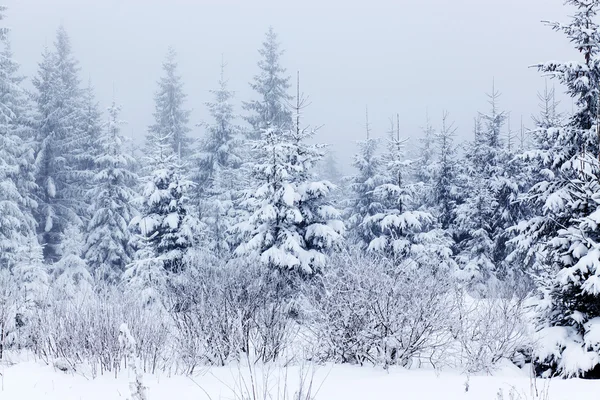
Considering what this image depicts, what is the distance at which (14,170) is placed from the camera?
24.0 meters

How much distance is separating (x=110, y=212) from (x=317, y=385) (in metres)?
21.5

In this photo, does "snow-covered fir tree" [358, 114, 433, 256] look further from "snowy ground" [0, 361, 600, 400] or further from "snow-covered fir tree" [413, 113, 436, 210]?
"snowy ground" [0, 361, 600, 400]

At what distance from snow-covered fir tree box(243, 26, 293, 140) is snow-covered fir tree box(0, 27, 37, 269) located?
13580mm

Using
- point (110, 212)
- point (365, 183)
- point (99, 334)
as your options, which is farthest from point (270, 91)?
point (99, 334)

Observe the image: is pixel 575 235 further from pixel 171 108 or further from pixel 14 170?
pixel 171 108

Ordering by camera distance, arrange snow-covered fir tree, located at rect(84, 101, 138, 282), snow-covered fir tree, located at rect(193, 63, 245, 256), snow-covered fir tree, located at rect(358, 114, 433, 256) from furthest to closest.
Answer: snow-covered fir tree, located at rect(193, 63, 245, 256), snow-covered fir tree, located at rect(84, 101, 138, 282), snow-covered fir tree, located at rect(358, 114, 433, 256)

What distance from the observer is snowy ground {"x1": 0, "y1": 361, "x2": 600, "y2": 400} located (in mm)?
7488

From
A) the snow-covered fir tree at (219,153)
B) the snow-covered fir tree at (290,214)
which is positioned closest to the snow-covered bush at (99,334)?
the snow-covered fir tree at (290,214)

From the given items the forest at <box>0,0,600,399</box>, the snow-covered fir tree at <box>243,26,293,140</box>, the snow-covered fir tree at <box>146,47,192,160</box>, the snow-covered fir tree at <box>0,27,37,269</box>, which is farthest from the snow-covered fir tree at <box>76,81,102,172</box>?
the snow-covered fir tree at <box>243,26,293,140</box>

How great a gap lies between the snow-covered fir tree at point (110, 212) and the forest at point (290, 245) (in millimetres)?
126

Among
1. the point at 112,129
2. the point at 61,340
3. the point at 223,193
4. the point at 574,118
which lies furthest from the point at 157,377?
the point at 112,129

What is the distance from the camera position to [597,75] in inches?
535

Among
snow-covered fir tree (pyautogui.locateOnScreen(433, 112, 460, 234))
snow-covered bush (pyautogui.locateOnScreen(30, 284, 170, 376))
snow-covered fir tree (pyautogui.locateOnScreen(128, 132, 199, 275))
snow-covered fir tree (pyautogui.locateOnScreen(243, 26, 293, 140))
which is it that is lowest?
snow-covered bush (pyautogui.locateOnScreen(30, 284, 170, 376))

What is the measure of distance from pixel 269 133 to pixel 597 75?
33.5 ft
